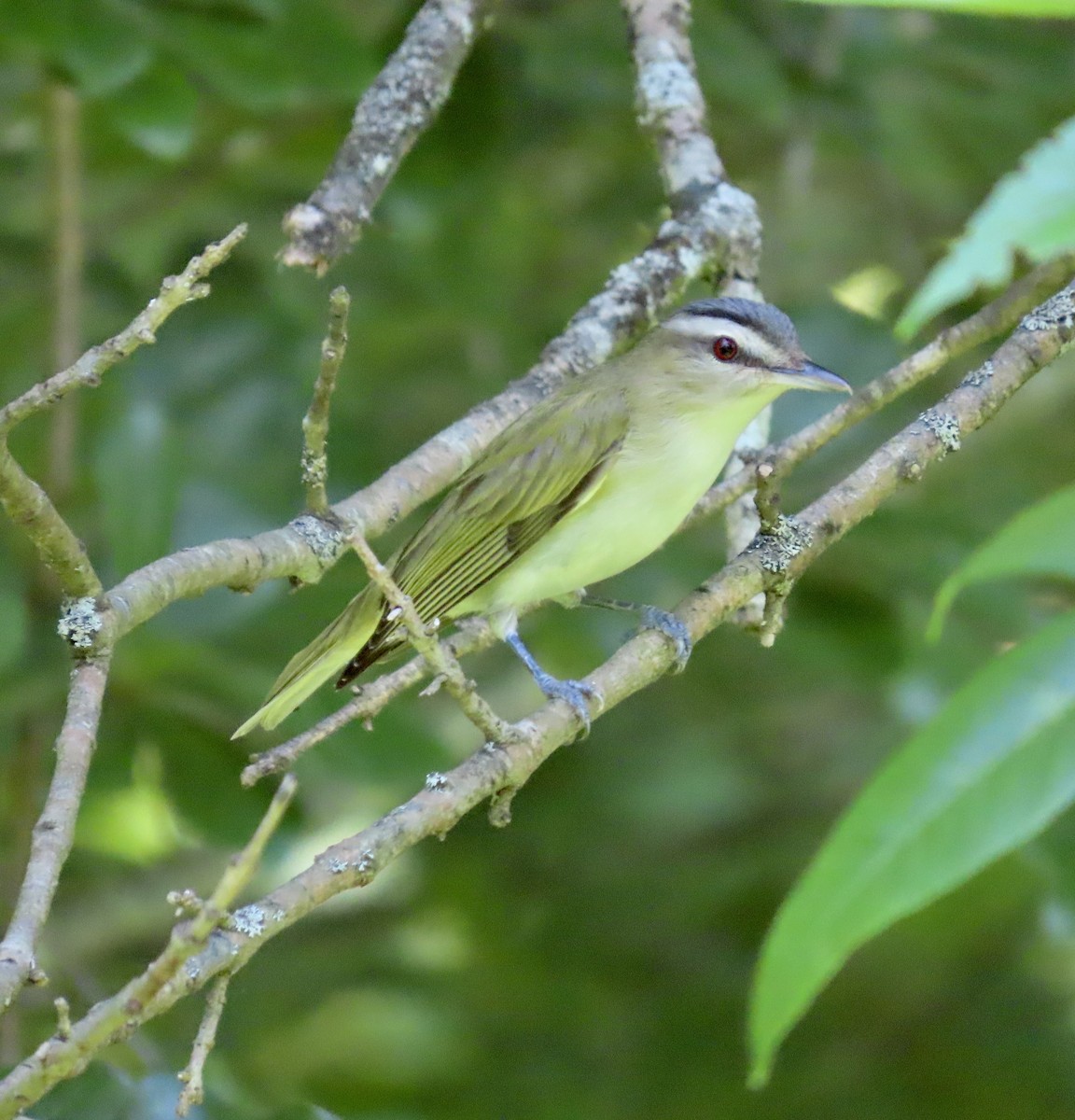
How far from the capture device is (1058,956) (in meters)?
4.34

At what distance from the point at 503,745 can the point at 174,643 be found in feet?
4.88

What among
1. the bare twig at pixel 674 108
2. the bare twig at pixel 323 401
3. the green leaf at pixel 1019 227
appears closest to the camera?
the green leaf at pixel 1019 227

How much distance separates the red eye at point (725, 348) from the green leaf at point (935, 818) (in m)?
2.60

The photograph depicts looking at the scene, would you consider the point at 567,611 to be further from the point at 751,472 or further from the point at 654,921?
the point at 751,472

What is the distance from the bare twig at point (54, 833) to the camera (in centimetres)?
158

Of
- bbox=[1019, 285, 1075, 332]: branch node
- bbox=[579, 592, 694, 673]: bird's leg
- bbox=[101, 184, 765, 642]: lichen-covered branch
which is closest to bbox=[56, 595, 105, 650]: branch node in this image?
bbox=[101, 184, 765, 642]: lichen-covered branch

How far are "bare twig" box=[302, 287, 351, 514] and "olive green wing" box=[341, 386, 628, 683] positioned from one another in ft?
3.51

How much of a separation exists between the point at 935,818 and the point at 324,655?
7.86ft

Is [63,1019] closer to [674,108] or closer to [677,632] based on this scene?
[677,632]

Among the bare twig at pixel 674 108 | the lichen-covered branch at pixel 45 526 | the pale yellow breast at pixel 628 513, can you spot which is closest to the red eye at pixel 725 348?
the pale yellow breast at pixel 628 513

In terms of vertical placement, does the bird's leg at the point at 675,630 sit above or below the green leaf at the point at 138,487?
below

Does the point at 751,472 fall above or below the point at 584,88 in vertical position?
below

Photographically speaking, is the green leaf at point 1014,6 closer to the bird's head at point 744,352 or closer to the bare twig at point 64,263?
the bird's head at point 744,352

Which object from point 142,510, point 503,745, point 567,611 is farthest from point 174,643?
point 503,745
